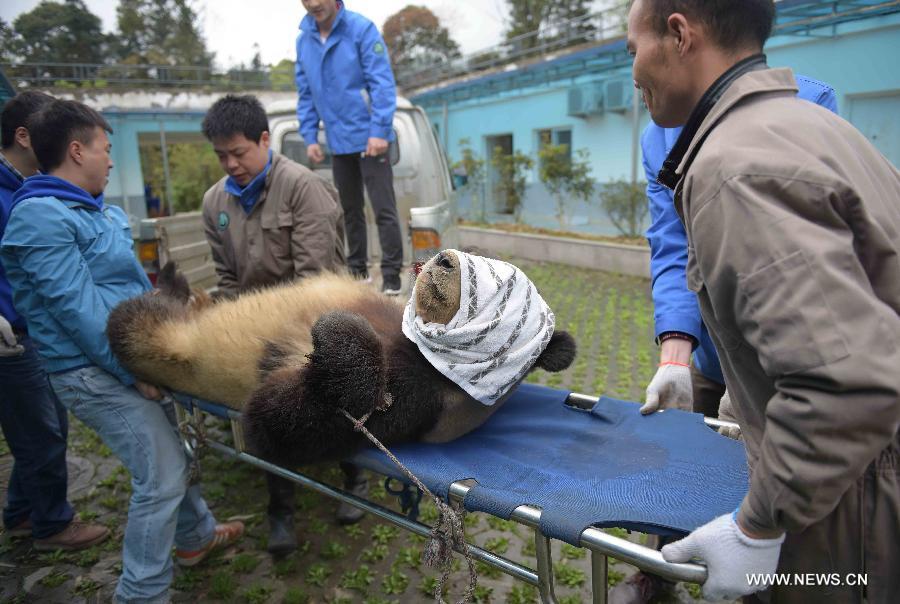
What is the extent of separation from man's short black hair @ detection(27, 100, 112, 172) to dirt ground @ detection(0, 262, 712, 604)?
74.8 inches

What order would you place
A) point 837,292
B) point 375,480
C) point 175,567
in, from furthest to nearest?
1. point 375,480
2. point 175,567
3. point 837,292

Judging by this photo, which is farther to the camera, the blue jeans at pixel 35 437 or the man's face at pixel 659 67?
the blue jeans at pixel 35 437

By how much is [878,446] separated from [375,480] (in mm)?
2982

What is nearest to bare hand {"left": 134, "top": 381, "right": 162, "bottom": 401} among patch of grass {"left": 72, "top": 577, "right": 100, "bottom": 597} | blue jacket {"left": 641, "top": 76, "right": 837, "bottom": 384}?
patch of grass {"left": 72, "top": 577, "right": 100, "bottom": 597}

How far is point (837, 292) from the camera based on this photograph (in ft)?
3.00

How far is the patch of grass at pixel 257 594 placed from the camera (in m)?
2.67

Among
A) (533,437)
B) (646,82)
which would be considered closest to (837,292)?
(646,82)

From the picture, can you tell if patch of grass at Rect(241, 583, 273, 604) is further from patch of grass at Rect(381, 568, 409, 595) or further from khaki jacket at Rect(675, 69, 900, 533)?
khaki jacket at Rect(675, 69, 900, 533)

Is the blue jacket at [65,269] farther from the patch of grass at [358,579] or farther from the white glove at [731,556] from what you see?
the white glove at [731,556]

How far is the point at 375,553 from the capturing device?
296 centimetres

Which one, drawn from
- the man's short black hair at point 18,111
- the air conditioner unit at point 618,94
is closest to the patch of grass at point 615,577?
the man's short black hair at point 18,111

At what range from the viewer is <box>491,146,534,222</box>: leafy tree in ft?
40.2

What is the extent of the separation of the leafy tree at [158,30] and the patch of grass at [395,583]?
3304 cm

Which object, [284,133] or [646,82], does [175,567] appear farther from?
[284,133]
